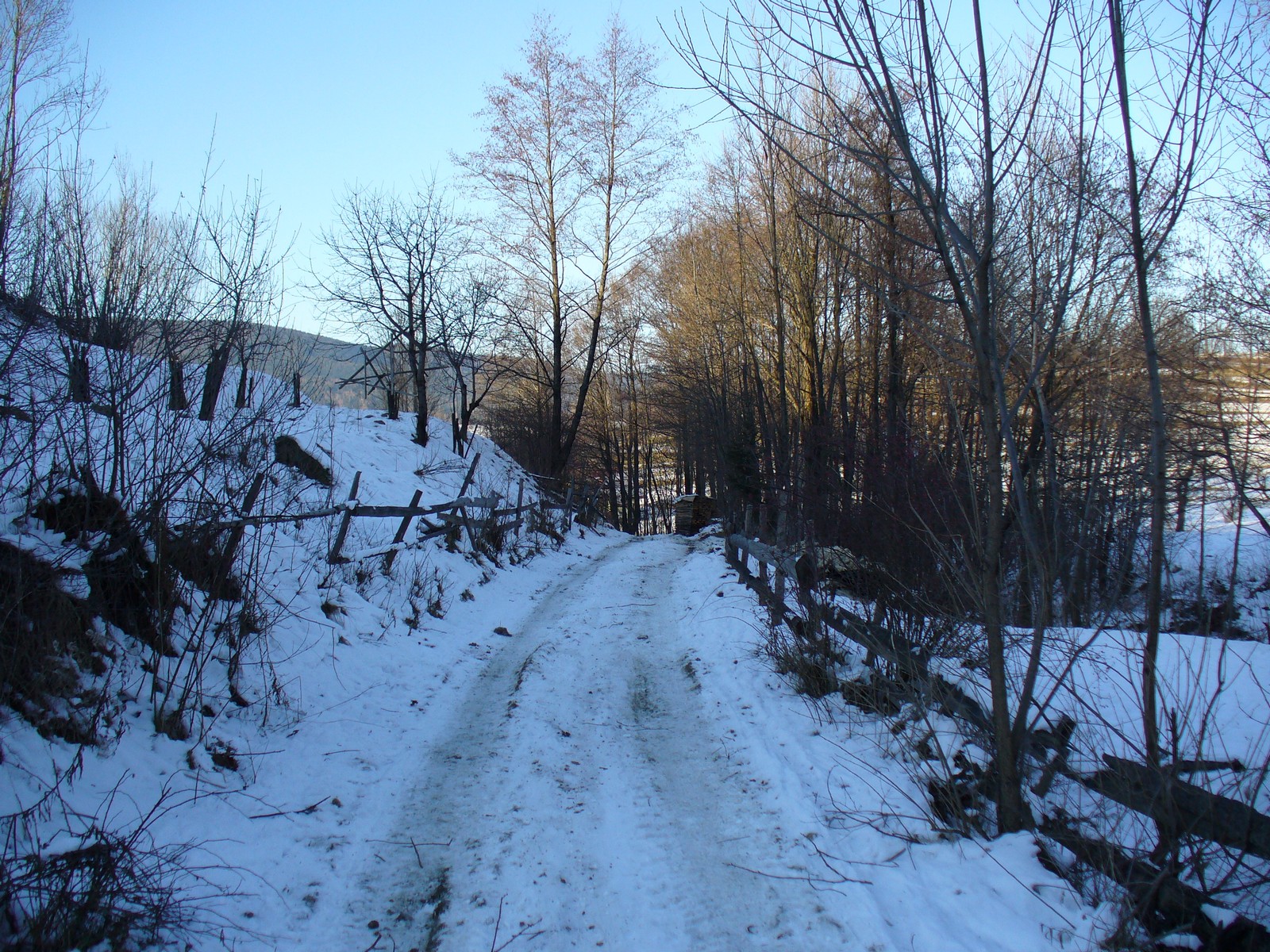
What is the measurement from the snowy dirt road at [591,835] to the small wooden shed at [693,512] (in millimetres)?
23759

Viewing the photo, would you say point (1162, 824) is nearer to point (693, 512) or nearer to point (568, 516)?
point (568, 516)

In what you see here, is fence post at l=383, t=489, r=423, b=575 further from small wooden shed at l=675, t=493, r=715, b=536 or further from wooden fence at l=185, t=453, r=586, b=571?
small wooden shed at l=675, t=493, r=715, b=536

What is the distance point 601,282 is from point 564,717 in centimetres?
1984

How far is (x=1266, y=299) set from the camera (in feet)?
29.4

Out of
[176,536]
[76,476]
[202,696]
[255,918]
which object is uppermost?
[76,476]

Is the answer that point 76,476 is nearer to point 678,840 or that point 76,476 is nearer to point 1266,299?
point 678,840

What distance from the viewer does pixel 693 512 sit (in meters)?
30.2

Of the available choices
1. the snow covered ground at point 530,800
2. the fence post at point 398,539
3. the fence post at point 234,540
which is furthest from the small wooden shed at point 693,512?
the fence post at point 234,540

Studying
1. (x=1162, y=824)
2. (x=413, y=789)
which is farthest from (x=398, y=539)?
(x=1162, y=824)

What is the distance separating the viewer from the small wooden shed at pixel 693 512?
29987mm

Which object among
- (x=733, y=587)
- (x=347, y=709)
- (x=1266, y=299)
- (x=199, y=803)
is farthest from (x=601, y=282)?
(x=199, y=803)

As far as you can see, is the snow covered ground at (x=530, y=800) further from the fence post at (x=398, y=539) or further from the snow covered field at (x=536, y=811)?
the fence post at (x=398, y=539)

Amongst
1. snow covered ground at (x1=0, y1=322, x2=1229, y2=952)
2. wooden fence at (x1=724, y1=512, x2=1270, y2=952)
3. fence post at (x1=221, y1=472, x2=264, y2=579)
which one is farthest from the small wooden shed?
wooden fence at (x1=724, y1=512, x2=1270, y2=952)

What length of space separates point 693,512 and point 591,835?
26.7 metres
